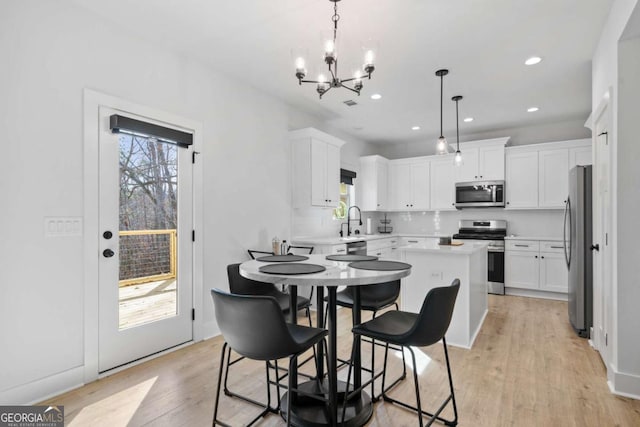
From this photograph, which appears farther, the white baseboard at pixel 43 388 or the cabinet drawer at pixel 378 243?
the cabinet drawer at pixel 378 243

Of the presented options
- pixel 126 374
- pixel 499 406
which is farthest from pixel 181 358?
pixel 499 406

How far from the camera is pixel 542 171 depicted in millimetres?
5223

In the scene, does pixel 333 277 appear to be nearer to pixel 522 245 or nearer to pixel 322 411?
pixel 322 411

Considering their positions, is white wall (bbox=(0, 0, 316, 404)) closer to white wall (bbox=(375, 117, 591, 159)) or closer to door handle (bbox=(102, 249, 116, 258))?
door handle (bbox=(102, 249, 116, 258))

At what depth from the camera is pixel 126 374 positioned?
102 inches

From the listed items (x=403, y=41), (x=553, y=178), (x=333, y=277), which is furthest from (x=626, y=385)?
(x=553, y=178)

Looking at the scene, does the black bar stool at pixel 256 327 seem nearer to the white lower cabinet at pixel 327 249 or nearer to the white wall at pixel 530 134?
the white lower cabinet at pixel 327 249

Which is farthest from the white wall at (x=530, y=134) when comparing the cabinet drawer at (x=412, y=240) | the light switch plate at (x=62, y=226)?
the light switch plate at (x=62, y=226)

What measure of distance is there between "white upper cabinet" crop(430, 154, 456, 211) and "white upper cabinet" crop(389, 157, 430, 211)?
0.11m

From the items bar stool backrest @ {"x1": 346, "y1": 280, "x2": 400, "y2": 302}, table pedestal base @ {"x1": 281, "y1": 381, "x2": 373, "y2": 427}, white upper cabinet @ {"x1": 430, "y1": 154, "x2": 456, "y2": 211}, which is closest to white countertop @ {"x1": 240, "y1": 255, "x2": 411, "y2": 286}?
bar stool backrest @ {"x1": 346, "y1": 280, "x2": 400, "y2": 302}

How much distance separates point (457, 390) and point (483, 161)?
428 cm

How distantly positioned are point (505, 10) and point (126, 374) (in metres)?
3.91

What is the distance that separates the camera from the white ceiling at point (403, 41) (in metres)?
2.45

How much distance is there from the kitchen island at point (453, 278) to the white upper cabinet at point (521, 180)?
227 cm
